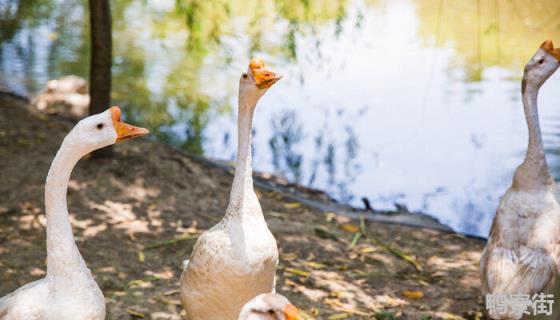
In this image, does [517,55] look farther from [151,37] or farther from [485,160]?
[151,37]

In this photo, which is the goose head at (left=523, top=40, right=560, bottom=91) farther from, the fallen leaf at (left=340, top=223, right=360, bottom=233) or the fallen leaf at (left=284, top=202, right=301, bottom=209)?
the fallen leaf at (left=284, top=202, right=301, bottom=209)

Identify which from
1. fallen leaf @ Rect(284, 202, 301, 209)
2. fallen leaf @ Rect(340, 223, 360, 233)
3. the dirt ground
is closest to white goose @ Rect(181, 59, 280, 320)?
the dirt ground

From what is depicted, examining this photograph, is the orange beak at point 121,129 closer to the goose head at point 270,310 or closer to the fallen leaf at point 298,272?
the goose head at point 270,310

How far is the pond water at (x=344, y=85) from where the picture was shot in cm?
849

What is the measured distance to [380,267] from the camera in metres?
6.20

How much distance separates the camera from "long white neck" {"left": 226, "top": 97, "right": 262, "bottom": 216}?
4465 mm

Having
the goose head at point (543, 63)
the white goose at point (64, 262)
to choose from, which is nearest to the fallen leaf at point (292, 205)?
the goose head at point (543, 63)

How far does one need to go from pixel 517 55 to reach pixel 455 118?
2629mm

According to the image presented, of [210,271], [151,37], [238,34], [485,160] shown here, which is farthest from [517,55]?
[210,271]

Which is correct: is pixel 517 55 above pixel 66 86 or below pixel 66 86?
above

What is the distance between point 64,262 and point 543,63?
3.63 metres

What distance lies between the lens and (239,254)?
4316 mm

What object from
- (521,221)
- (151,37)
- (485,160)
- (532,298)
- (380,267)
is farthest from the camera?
(151,37)

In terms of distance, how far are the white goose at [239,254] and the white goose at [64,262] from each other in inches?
27.2
